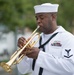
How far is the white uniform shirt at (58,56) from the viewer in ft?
17.1

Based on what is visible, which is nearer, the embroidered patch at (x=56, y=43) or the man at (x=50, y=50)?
the man at (x=50, y=50)

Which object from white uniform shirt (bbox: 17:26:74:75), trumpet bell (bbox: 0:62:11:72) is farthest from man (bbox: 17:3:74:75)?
trumpet bell (bbox: 0:62:11:72)

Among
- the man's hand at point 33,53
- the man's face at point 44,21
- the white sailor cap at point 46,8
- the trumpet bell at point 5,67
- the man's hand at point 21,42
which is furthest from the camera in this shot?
the white sailor cap at point 46,8

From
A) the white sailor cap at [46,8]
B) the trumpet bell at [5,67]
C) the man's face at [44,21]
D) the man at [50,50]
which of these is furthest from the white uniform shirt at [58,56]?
the trumpet bell at [5,67]

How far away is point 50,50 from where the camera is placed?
5543mm

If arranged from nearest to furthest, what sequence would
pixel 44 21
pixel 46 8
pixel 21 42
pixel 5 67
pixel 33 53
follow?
1. pixel 5 67
2. pixel 33 53
3. pixel 21 42
4. pixel 44 21
5. pixel 46 8

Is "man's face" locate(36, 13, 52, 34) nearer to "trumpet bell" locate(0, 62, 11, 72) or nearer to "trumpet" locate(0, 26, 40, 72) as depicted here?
"trumpet" locate(0, 26, 40, 72)

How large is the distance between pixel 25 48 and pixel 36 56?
0.56ft

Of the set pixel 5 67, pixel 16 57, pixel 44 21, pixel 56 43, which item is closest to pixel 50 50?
pixel 56 43

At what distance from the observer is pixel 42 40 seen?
576 centimetres

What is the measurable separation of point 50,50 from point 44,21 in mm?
393

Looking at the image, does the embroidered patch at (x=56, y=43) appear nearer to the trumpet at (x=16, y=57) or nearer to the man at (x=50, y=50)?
the man at (x=50, y=50)

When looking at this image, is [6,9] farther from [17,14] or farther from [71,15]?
[71,15]

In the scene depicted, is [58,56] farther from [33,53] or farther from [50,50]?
[33,53]
